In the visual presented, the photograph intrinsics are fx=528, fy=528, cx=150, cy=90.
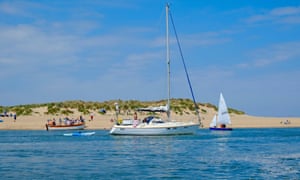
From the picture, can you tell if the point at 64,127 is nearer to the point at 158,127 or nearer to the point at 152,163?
the point at 158,127

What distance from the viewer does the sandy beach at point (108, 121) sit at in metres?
76.4

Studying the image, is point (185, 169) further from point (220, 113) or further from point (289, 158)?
point (220, 113)

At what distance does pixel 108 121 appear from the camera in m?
80.7

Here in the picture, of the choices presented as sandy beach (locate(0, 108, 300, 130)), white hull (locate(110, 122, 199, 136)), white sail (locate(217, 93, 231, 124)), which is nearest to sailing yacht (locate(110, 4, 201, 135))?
white hull (locate(110, 122, 199, 136))

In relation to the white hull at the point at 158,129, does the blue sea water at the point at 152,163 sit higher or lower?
lower

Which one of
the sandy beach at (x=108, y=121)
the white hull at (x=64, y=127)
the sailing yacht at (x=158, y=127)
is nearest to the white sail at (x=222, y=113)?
the sandy beach at (x=108, y=121)

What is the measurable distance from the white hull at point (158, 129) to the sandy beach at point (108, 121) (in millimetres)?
20775

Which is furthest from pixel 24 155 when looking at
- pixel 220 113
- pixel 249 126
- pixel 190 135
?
pixel 249 126

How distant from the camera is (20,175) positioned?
2525 centimetres

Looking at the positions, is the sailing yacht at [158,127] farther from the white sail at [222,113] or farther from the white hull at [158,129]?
the white sail at [222,113]

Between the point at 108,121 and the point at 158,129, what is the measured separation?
2865cm

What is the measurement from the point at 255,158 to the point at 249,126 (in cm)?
5173

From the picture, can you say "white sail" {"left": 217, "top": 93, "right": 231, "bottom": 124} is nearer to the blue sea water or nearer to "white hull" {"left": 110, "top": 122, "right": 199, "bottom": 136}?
"white hull" {"left": 110, "top": 122, "right": 199, "bottom": 136}

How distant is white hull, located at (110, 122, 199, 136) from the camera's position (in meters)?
53.0
